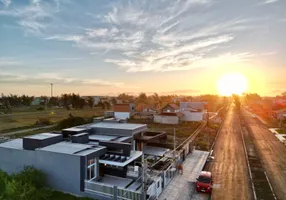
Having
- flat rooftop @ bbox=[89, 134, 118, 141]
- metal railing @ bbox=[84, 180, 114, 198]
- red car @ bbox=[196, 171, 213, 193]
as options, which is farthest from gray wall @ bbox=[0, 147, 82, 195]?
red car @ bbox=[196, 171, 213, 193]

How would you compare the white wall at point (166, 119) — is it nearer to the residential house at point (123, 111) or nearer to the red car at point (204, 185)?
the residential house at point (123, 111)

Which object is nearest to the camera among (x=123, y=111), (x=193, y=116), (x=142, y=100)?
(x=193, y=116)

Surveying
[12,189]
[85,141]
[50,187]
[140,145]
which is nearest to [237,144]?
[140,145]

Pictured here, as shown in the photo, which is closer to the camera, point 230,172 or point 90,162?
point 90,162

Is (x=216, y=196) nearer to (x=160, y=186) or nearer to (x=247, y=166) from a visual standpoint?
(x=160, y=186)

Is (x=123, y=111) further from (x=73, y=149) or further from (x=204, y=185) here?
(x=204, y=185)

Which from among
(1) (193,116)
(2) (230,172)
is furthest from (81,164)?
(1) (193,116)

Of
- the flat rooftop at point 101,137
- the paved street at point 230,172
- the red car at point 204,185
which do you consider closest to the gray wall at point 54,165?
the flat rooftop at point 101,137
